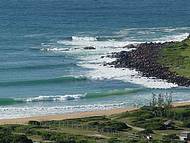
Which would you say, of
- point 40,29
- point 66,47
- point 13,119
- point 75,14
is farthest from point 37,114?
point 75,14

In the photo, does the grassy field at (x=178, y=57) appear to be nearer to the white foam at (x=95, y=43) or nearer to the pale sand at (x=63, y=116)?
the white foam at (x=95, y=43)

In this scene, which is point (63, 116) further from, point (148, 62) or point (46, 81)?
point (148, 62)

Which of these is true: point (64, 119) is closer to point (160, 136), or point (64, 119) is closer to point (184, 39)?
→ point (160, 136)

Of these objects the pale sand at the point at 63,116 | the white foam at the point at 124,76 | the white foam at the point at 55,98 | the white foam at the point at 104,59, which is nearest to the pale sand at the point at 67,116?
the pale sand at the point at 63,116

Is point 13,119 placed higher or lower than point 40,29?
lower

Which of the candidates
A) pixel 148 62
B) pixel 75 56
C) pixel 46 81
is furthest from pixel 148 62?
pixel 46 81

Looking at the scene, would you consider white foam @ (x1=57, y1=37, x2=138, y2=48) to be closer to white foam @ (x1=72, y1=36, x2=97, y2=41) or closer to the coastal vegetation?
white foam @ (x1=72, y1=36, x2=97, y2=41)

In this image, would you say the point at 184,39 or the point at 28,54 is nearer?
the point at 28,54
